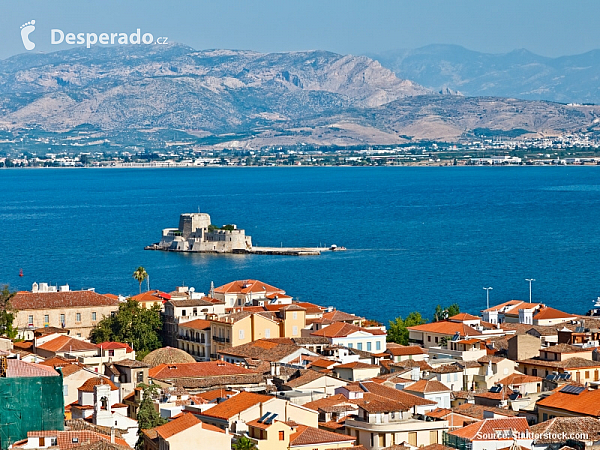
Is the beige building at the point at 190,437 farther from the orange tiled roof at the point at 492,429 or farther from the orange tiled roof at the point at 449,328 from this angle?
the orange tiled roof at the point at 449,328

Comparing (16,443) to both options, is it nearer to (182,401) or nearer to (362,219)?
(182,401)

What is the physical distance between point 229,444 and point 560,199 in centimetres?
13265

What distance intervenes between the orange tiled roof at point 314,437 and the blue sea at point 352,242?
103 ft

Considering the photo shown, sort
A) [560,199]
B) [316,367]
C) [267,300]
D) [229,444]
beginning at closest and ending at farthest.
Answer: [229,444] → [316,367] → [267,300] → [560,199]

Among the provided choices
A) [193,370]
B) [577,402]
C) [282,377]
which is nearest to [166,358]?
[193,370]

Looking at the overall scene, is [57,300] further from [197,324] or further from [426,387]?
[426,387]

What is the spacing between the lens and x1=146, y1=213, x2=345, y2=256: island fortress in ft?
289

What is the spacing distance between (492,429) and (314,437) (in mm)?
2301

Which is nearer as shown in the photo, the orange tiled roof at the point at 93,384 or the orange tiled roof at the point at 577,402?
the orange tiled roof at the point at 577,402

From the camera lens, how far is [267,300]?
39.1 meters

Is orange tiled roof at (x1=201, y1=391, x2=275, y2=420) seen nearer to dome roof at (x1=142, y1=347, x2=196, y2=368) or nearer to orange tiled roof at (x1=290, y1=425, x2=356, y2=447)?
orange tiled roof at (x1=290, y1=425, x2=356, y2=447)

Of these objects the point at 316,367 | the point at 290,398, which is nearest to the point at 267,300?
the point at 316,367

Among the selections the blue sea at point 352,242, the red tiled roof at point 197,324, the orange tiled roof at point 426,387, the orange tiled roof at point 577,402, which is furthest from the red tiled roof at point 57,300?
the orange tiled roof at point 577,402

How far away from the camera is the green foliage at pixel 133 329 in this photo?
31938 mm
